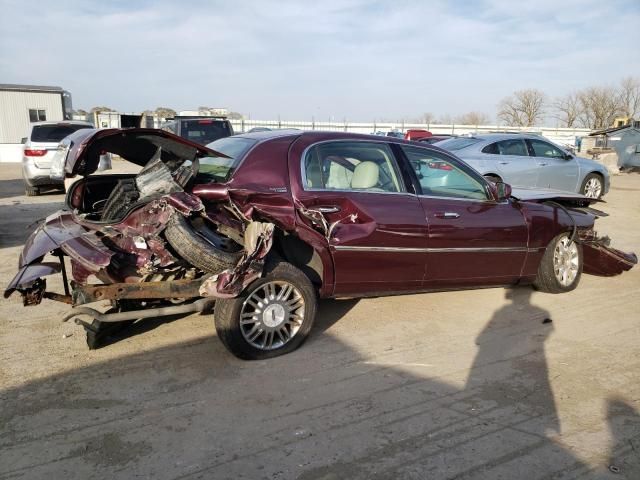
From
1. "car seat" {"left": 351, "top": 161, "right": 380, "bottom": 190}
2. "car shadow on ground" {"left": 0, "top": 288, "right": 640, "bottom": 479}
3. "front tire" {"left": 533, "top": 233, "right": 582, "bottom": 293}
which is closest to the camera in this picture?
"car shadow on ground" {"left": 0, "top": 288, "right": 640, "bottom": 479}

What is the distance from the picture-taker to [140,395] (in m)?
3.48

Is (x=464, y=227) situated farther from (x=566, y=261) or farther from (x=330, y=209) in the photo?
(x=566, y=261)

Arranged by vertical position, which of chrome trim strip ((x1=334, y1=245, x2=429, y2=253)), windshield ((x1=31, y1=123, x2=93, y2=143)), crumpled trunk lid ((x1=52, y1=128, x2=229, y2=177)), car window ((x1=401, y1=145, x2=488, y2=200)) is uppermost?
windshield ((x1=31, y1=123, x2=93, y2=143))

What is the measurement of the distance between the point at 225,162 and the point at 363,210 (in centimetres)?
122

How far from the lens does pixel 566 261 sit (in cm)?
587

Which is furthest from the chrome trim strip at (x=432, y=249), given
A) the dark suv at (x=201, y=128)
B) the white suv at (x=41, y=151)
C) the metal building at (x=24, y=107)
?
the metal building at (x=24, y=107)

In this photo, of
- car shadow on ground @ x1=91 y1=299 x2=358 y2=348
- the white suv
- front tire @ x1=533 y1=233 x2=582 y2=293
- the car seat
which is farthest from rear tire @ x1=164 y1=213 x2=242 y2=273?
the white suv

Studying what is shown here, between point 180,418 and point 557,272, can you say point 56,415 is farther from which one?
point 557,272

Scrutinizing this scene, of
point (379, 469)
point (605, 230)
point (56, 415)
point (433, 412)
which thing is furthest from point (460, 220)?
point (605, 230)

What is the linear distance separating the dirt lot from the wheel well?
591 millimetres

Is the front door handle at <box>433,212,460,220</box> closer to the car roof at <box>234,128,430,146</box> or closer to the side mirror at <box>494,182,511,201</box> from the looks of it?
the side mirror at <box>494,182,511,201</box>

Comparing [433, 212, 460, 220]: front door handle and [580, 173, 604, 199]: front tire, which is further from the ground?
[433, 212, 460, 220]: front door handle

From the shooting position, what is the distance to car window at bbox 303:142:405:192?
4406 millimetres

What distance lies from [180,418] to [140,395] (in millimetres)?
424
